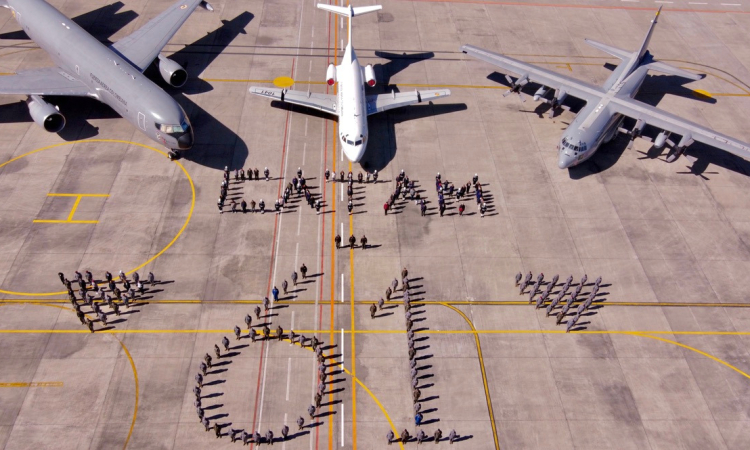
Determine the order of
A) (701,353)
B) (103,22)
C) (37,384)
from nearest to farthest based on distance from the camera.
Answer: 1. (37,384)
2. (701,353)
3. (103,22)

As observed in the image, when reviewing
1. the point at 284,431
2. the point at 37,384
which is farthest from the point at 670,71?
the point at 37,384

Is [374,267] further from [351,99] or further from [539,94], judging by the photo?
[539,94]

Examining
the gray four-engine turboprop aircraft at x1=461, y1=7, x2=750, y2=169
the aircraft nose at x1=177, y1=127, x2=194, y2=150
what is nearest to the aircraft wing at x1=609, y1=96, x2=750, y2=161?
the gray four-engine turboprop aircraft at x1=461, y1=7, x2=750, y2=169

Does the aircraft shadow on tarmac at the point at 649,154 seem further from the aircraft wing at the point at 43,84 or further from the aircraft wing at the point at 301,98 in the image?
the aircraft wing at the point at 43,84

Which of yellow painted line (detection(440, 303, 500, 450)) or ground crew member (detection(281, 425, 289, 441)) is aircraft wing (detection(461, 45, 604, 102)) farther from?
ground crew member (detection(281, 425, 289, 441))

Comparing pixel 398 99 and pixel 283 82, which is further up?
pixel 398 99
